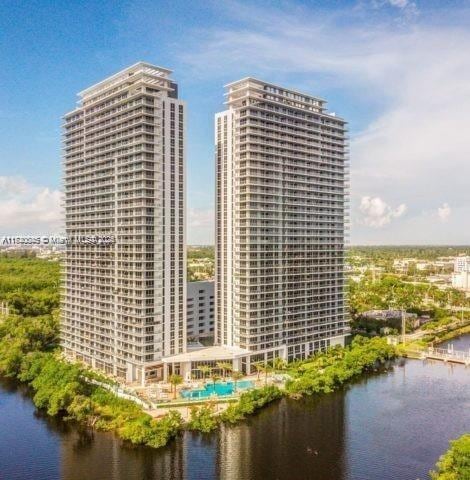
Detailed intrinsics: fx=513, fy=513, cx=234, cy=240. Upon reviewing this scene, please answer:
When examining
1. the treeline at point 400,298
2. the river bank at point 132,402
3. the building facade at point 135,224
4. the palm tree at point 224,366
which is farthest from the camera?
the treeline at point 400,298

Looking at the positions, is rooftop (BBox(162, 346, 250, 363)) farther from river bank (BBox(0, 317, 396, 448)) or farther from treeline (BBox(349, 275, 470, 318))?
treeline (BBox(349, 275, 470, 318))

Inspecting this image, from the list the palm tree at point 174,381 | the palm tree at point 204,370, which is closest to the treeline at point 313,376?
the palm tree at point 174,381

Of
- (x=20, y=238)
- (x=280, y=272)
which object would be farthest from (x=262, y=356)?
(x=20, y=238)

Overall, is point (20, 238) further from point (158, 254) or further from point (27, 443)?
point (27, 443)

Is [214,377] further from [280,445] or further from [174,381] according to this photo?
[280,445]

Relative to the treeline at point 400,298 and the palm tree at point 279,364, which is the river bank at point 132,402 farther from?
the treeline at point 400,298

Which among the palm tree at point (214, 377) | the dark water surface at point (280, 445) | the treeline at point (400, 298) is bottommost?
the dark water surface at point (280, 445)

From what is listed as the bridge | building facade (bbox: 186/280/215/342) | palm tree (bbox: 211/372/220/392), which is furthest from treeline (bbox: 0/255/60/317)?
the bridge
